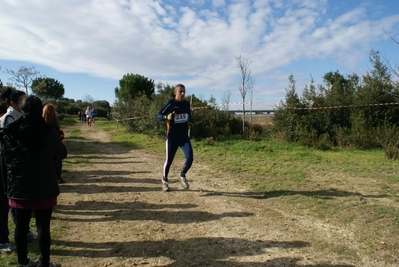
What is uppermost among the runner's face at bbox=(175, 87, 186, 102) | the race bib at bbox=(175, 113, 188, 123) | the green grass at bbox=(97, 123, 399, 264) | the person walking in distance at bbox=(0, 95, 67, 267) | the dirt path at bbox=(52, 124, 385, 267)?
the runner's face at bbox=(175, 87, 186, 102)

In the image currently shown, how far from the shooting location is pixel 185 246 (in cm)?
341

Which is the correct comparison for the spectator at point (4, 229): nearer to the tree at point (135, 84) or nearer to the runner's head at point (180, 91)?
the runner's head at point (180, 91)

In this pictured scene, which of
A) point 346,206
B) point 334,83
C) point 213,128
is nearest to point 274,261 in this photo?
point 346,206

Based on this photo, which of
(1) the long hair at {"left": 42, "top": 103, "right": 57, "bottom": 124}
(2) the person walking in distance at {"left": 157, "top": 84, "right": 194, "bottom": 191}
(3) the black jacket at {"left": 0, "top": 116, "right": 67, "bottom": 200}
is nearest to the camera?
(3) the black jacket at {"left": 0, "top": 116, "right": 67, "bottom": 200}

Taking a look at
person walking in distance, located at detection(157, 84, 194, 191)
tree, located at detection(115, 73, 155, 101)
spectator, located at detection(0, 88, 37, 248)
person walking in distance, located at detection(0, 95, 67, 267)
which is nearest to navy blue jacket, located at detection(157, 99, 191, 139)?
person walking in distance, located at detection(157, 84, 194, 191)

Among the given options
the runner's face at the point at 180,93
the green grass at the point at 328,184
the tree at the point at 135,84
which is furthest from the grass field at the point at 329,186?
the tree at the point at 135,84

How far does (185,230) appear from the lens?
12.7 ft

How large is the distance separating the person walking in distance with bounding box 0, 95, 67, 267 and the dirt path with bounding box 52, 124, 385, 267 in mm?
575

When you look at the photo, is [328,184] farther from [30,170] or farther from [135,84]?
[135,84]

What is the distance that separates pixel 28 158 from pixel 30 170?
0.38ft

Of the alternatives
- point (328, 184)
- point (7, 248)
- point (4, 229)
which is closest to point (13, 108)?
point (4, 229)

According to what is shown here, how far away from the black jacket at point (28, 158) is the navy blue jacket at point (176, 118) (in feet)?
9.85

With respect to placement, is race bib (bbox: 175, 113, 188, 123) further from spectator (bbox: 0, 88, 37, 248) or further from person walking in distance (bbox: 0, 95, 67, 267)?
person walking in distance (bbox: 0, 95, 67, 267)

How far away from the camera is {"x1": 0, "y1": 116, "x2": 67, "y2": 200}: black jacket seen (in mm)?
2652
